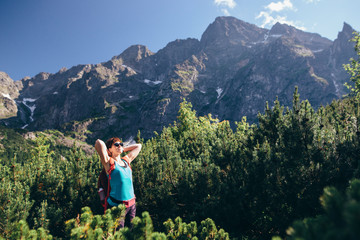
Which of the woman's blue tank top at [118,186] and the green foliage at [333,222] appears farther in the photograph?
the woman's blue tank top at [118,186]

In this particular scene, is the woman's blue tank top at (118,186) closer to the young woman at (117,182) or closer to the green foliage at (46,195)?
the young woman at (117,182)

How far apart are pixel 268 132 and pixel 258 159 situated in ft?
7.89

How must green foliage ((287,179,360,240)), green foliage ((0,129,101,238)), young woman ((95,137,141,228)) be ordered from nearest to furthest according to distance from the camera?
green foliage ((287,179,360,240)), young woman ((95,137,141,228)), green foliage ((0,129,101,238))

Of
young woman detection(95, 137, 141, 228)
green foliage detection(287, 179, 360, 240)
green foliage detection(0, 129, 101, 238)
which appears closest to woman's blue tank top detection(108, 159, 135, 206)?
young woman detection(95, 137, 141, 228)

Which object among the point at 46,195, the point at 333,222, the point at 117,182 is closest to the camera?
the point at 333,222

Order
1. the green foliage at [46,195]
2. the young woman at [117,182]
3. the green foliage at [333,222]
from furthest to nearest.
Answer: the green foliage at [46,195], the young woman at [117,182], the green foliage at [333,222]

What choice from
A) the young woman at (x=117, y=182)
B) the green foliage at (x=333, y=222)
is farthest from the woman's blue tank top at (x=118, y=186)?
the green foliage at (x=333, y=222)

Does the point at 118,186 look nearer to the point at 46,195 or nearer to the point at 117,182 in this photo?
the point at 117,182

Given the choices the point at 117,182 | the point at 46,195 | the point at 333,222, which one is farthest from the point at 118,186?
the point at 46,195

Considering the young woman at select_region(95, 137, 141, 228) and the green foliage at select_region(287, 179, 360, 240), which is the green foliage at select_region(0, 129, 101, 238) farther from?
the green foliage at select_region(287, 179, 360, 240)

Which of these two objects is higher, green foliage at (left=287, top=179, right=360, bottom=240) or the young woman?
the young woman

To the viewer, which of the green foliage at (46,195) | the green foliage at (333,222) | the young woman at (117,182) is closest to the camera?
the green foliage at (333,222)

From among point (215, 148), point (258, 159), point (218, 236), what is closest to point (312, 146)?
point (258, 159)

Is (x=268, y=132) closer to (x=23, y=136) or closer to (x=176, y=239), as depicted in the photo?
(x=176, y=239)
